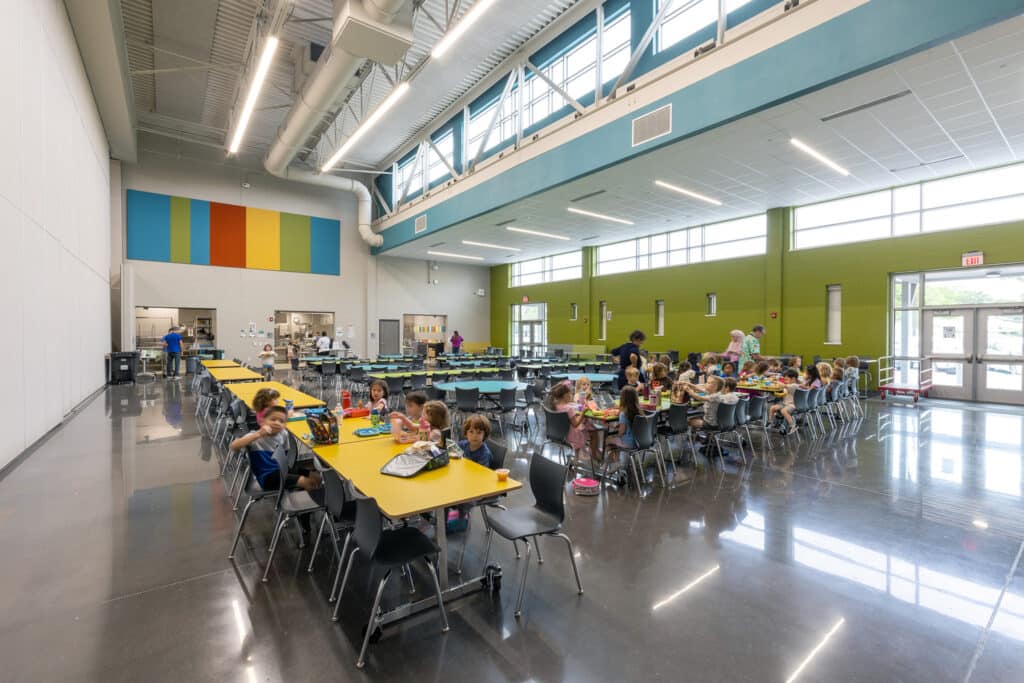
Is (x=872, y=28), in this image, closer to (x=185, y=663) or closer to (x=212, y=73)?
(x=185, y=663)

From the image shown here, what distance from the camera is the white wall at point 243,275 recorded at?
14.5 meters

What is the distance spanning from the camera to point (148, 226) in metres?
14.4

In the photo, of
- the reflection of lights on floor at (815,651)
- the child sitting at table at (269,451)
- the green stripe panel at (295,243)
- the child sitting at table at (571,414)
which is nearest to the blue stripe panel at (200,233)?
the green stripe panel at (295,243)

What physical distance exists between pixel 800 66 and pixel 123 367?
1579 cm

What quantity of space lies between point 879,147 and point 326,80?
31.7 ft

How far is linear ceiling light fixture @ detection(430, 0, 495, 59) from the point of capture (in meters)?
5.74

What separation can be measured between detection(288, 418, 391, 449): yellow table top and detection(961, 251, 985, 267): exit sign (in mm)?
11696

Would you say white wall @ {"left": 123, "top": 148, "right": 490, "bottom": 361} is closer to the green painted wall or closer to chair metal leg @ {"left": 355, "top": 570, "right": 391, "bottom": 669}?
the green painted wall

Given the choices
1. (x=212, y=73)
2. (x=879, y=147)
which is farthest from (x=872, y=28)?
(x=212, y=73)

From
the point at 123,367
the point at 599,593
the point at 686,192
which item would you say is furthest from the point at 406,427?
the point at 123,367

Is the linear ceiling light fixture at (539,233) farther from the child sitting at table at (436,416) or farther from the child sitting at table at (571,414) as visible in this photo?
the child sitting at table at (436,416)

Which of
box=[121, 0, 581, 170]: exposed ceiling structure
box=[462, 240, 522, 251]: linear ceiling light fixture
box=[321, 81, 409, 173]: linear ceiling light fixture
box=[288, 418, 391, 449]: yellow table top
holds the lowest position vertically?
box=[288, 418, 391, 449]: yellow table top

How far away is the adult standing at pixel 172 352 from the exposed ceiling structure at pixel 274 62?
20.2ft

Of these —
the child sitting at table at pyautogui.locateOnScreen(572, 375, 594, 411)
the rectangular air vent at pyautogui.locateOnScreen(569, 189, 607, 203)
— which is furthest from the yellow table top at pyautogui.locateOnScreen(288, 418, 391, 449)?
the rectangular air vent at pyautogui.locateOnScreen(569, 189, 607, 203)
